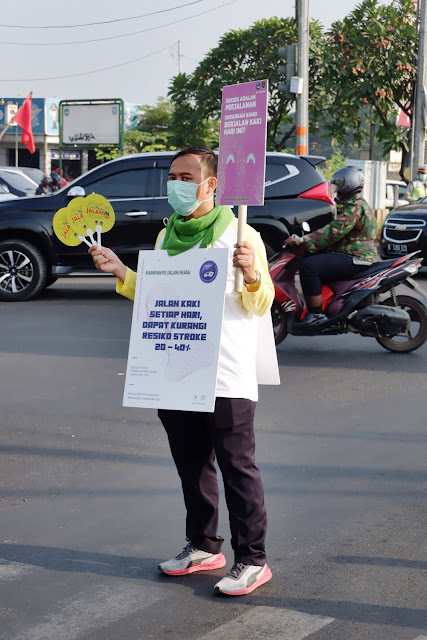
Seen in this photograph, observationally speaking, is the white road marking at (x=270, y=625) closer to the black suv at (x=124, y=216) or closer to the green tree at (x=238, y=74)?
the black suv at (x=124, y=216)

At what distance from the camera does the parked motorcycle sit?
31.3 ft

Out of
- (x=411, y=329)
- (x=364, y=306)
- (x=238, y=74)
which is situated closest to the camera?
(x=364, y=306)

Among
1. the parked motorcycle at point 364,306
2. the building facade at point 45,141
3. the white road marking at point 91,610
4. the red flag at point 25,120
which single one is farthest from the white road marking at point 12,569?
the building facade at point 45,141

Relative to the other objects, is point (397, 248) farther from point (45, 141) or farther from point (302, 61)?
point (45, 141)

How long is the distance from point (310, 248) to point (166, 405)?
567cm

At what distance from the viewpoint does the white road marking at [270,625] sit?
3758 millimetres

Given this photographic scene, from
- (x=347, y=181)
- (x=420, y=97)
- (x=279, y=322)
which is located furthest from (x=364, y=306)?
(x=420, y=97)

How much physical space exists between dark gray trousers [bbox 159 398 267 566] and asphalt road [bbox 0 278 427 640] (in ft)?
0.64

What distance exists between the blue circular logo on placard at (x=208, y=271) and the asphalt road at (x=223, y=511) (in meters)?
1.26

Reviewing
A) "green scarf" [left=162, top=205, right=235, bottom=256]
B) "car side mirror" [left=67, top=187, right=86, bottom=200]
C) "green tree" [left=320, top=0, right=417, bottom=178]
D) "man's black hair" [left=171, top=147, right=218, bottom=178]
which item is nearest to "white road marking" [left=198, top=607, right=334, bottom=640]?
"green scarf" [left=162, top=205, right=235, bottom=256]

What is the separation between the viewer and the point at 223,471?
423 centimetres

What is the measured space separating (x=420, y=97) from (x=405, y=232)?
8208mm

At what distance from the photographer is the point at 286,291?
981 centimetres

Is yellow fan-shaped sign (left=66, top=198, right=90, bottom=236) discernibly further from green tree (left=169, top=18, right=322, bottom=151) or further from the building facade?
the building facade
